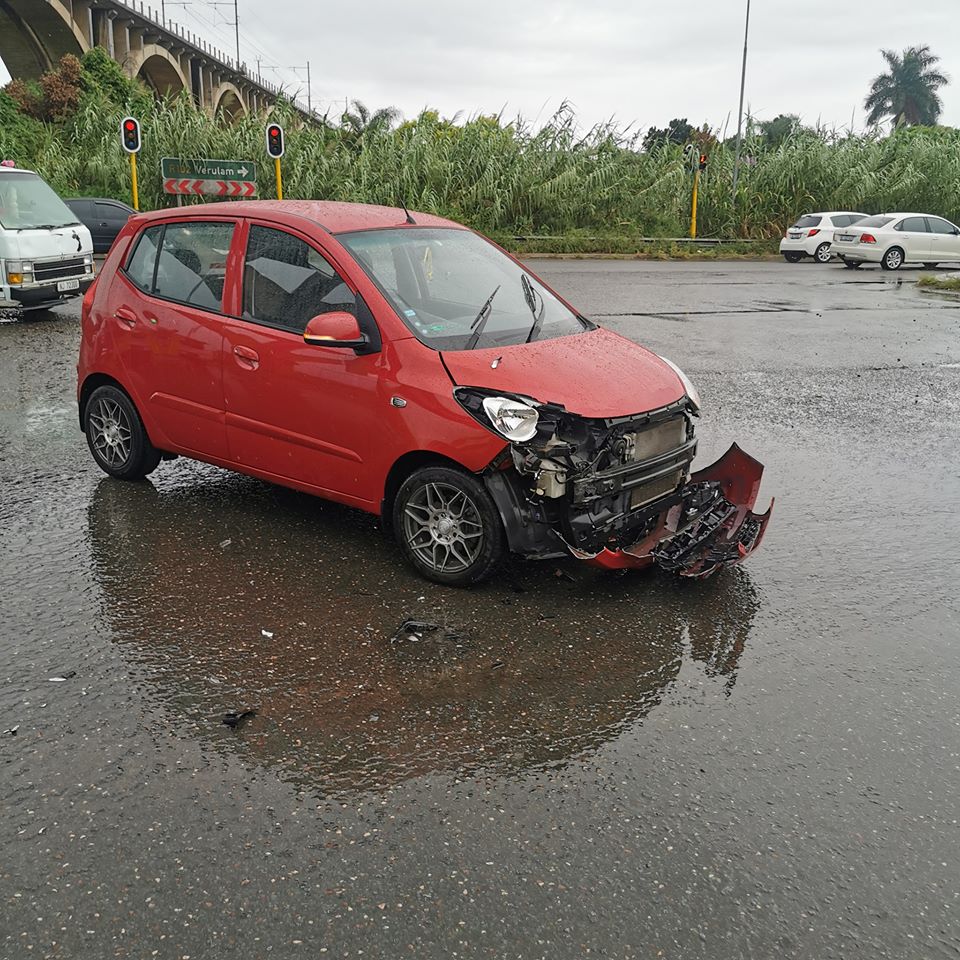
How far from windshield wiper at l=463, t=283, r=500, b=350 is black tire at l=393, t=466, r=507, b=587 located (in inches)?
27.8

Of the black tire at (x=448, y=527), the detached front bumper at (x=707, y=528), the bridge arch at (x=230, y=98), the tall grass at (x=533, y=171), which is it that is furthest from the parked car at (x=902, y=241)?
the bridge arch at (x=230, y=98)

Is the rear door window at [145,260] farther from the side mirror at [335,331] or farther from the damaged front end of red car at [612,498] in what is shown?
the damaged front end of red car at [612,498]

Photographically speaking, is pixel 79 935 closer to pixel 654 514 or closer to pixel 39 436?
pixel 654 514

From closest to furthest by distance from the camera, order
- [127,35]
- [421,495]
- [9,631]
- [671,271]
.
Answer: [9,631], [421,495], [671,271], [127,35]

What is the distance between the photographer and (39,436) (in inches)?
301

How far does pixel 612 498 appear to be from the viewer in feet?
15.5

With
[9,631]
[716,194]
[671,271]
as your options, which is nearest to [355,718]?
[9,631]

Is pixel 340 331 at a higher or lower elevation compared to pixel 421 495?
higher

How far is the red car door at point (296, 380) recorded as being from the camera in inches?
199

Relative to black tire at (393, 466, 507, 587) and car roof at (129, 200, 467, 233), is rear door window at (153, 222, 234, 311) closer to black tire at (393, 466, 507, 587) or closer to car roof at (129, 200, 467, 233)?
car roof at (129, 200, 467, 233)

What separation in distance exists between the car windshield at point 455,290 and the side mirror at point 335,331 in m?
0.27

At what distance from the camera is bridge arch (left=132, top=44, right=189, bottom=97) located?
234 ft

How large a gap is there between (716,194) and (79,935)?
1343 inches

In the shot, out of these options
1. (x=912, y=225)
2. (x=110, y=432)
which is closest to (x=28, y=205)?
(x=110, y=432)
